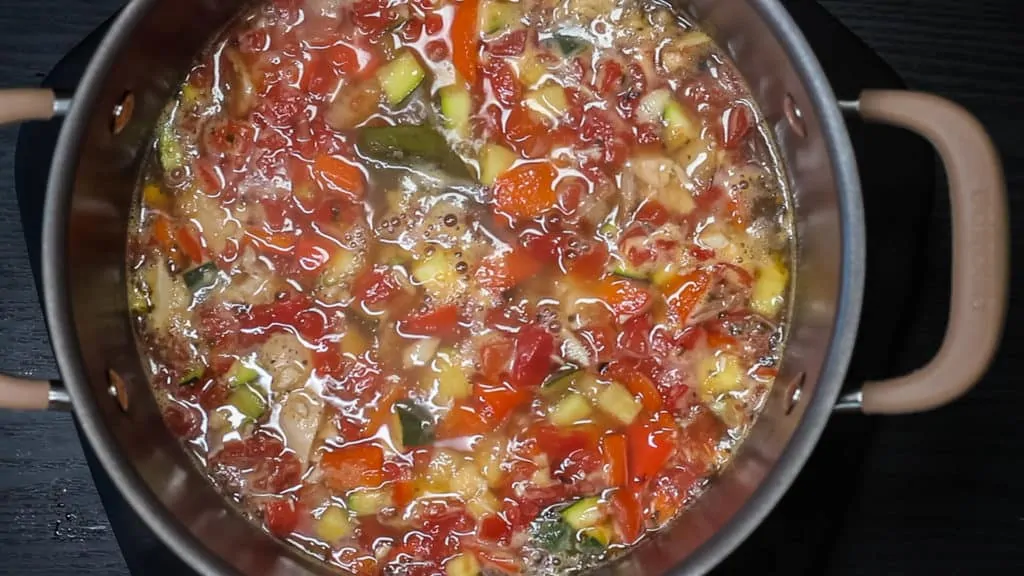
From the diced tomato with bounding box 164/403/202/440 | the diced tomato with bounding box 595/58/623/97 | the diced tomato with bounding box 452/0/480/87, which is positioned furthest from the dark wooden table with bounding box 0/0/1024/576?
the diced tomato with bounding box 452/0/480/87

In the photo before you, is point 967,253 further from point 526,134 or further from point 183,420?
point 183,420

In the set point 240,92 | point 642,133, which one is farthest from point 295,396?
point 642,133

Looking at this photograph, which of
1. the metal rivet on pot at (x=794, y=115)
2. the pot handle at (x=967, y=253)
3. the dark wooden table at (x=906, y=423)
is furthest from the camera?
the dark wooden table at (x=906, y=423)

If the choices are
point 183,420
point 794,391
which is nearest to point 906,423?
point 794,391

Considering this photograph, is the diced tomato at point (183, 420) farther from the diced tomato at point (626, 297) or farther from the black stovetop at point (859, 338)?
the diced tomato at point (626, 297)

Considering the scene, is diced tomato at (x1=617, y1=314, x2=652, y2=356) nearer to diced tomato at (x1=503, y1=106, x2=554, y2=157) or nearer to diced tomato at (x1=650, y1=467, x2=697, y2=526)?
diced tomato at (x1=650, y1=467, x2=697, y2=526)

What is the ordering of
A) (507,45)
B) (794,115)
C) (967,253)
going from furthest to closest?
(507,45)
(794,115)
(967,253)

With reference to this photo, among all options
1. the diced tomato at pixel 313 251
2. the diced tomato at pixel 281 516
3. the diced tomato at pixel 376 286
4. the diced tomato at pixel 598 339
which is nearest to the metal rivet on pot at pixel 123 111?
the diced tomato at pixel 313 251
